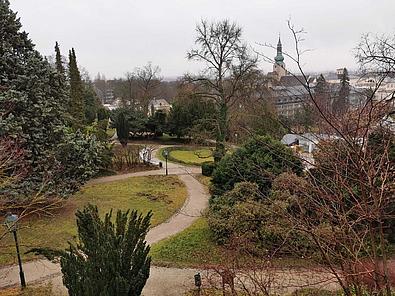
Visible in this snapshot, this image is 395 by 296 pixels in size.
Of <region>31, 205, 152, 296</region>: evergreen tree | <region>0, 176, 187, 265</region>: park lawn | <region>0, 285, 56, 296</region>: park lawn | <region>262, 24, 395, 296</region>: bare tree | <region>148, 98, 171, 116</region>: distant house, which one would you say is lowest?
<region>0, 285, 56, 296</region>: park lawn

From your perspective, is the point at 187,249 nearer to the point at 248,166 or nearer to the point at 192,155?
the point at 248,166

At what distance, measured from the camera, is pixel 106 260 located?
631 cm

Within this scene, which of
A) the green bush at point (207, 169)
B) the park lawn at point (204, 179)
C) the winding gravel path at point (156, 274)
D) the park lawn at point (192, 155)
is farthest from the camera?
the park lawn at point (192, 155)

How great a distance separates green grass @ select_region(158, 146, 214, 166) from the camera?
24812 millimetres

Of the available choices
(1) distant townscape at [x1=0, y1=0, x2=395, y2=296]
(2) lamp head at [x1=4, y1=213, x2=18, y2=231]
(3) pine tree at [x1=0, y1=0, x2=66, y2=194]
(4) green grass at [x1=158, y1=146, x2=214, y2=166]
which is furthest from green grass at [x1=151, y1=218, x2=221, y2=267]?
(4) green grass at [x1=158, y1=146, x2=214, y2=166]

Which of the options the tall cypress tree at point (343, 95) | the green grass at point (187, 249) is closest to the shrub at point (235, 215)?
the green grass at point (187, 249)

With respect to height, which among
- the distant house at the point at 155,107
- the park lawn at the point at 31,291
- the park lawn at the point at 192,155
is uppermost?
the distant house at the point at 155,107

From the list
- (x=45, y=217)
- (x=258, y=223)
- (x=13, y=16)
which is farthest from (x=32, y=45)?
(x=258, y=223)

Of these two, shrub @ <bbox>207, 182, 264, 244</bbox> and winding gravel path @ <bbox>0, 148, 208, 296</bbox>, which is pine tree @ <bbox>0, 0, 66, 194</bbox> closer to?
winding gravel path @ <bbox>0, 148, 208, 296</bbox>

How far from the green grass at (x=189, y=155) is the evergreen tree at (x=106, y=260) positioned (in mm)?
15917

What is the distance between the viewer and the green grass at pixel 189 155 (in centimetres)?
2481

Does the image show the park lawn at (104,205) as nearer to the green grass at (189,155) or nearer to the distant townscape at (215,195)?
the distant townscape at (215,195)

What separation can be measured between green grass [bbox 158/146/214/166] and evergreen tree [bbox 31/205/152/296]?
52.2ft

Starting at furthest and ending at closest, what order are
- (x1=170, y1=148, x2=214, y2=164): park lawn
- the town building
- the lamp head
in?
1. (x1=170, y1=148, x2=214, y2=164): park lawn
2. the lamp head
3. the town building
